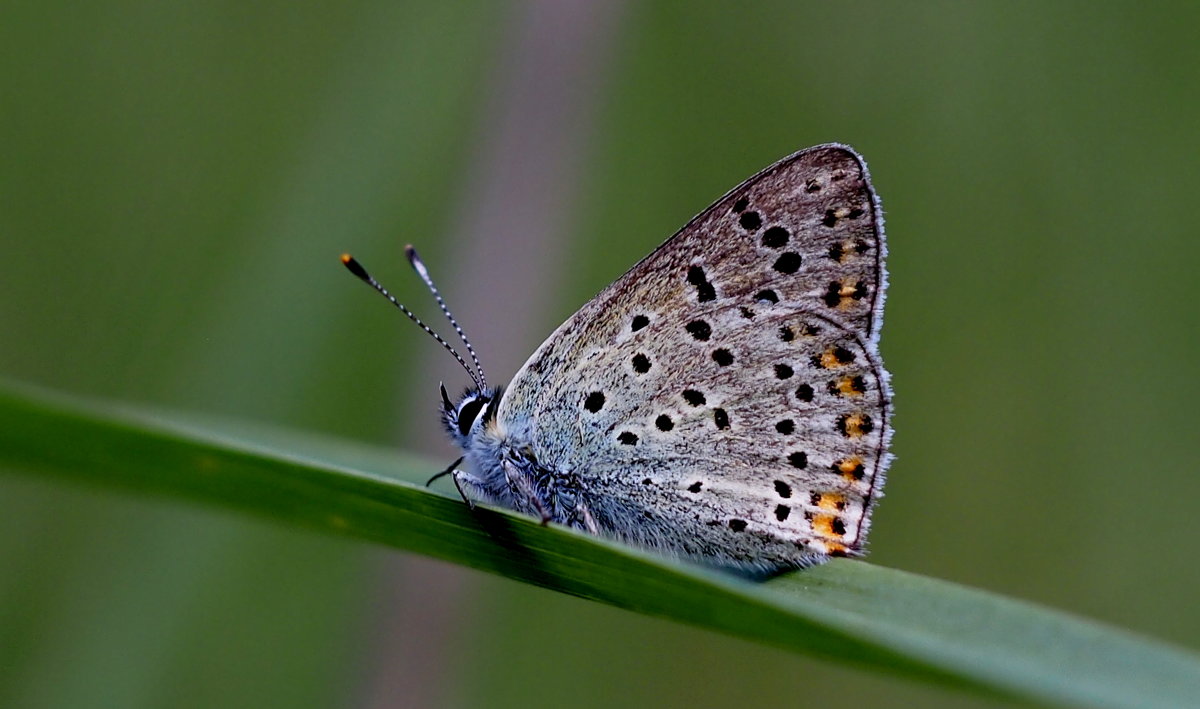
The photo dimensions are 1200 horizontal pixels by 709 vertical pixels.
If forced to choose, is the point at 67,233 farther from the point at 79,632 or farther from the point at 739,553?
the point at 739,553

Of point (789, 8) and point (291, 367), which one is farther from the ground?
point (789, 8)

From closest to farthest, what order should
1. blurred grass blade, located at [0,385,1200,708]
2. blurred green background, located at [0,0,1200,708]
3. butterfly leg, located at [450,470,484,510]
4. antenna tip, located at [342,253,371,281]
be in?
blurred grass blade, located at [0,385,1200,708] < butterfly leg, located at [450,470,484,510] < antenna tip, located at [342,253,371,281] < blurred green background, located at [0,0,1200,708]

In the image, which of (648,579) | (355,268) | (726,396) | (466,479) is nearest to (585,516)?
(466,479)

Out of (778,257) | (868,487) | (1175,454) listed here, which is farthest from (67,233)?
(1175,454)

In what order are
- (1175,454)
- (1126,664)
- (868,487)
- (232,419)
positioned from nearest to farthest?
(1126,664) → (868,487) → (232,419) → (1175,454)

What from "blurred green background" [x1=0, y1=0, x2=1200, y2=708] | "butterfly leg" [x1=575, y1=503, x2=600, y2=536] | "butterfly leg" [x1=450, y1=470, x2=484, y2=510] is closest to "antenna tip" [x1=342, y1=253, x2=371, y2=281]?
"blurred green background" [x1=0, y1=0, x2=1200, y2=708]

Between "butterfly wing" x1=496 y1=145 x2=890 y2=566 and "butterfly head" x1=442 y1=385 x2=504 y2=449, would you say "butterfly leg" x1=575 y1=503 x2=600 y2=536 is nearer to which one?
"butterfly wing" x1=496 y1=145 x2=890 y2=566
